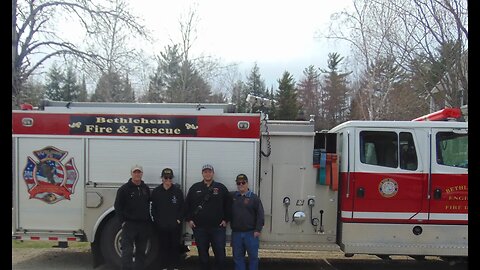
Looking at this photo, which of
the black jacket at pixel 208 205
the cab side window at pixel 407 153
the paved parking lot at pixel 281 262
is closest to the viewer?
the black jacket at pixel 208 205

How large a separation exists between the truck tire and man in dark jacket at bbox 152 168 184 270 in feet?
0.90

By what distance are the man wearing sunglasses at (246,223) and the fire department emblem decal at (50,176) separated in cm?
255

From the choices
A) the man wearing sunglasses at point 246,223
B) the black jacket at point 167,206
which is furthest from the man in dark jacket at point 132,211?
the man wearing sunglasses at point 246,223

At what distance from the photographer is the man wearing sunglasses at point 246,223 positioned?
7.04 m

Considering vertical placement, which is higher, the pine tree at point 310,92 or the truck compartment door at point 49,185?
the pine tree at point 310,92

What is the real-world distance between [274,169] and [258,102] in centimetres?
131

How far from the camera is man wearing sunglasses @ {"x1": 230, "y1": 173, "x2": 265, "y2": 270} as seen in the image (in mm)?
7043

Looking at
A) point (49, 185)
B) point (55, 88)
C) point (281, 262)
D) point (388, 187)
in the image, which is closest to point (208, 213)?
point (281, 262)

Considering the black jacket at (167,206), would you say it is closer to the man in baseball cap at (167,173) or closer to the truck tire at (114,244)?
the man in baseball cap at (167,173)

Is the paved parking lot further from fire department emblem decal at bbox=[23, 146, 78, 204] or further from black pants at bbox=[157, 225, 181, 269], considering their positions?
fire department emblem decal at bbox=[23, 146, 78, 204]

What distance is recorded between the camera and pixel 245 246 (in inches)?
281

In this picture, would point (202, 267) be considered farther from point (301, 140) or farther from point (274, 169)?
point (301, 140)

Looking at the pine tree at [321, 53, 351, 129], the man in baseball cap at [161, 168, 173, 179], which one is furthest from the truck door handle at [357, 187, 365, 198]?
the pine tree at [321, 53, 351, 129]

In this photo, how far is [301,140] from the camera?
7.57 metres
